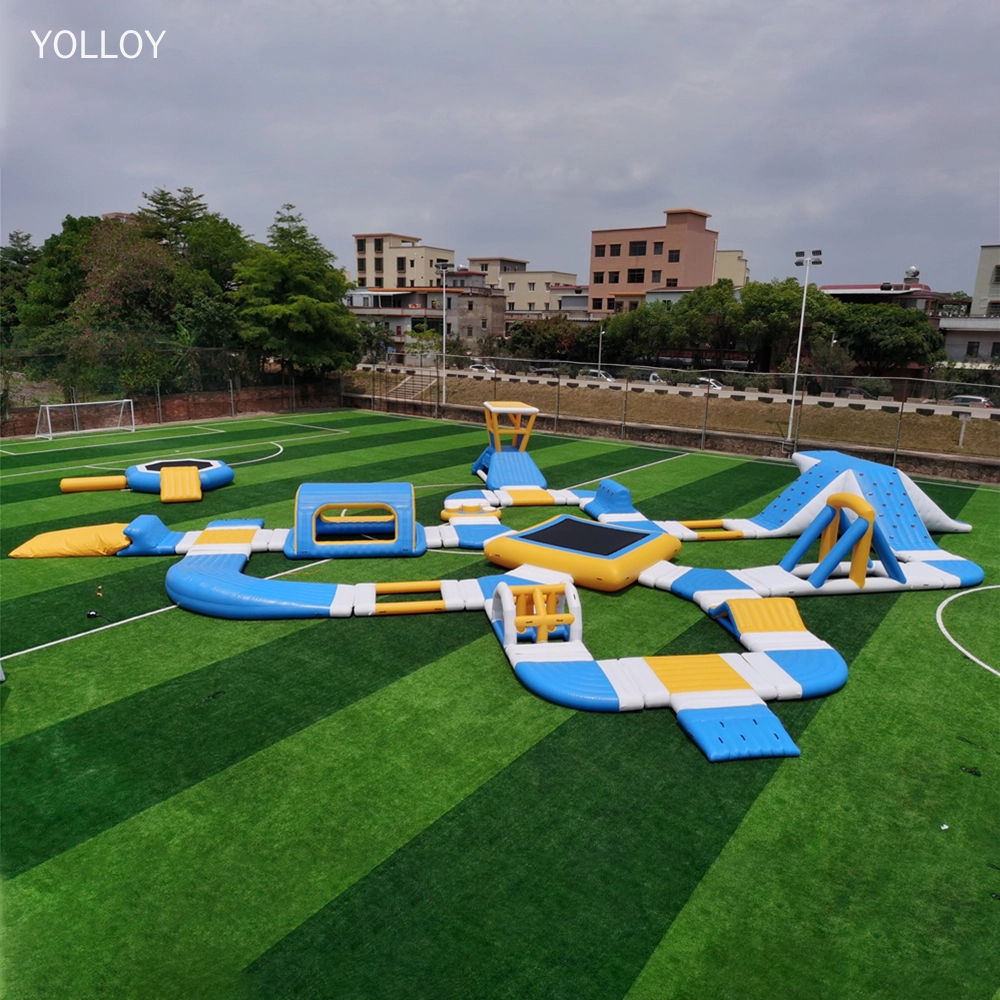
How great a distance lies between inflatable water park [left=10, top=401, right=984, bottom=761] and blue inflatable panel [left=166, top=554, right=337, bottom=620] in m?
0.03

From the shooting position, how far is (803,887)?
5.49 meters

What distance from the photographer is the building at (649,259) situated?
7456cm

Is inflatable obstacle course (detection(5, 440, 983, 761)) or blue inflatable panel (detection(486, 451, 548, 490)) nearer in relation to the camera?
inflatable obstacle course (detection(5, 440, 983, 761))

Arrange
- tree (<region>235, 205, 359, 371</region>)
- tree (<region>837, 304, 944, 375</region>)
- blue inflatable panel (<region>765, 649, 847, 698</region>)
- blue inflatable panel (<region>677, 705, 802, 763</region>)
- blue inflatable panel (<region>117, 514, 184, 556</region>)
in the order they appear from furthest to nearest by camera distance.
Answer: tree (<region>837, 304, 944, 375</region>), tree (<region>235, 205, 359, 371</region>), blue inflatable panel (<region>117, 514, 184, 556</region>), blue inflatable panel (<region>765, 649, 847, 698</region>), blue inflatable panel (<region>677, 705, 802, 763</region>)

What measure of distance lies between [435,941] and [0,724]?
17.4ft

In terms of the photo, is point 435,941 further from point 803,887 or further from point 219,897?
point 803,887

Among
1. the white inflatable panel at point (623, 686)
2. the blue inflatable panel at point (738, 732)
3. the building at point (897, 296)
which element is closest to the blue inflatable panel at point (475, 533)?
the white inflatable panel at point (623, 686)

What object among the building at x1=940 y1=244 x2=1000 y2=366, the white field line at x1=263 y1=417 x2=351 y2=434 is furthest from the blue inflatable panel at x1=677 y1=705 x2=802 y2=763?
the building at x1=940 y1=244 x2=1000 y2=366

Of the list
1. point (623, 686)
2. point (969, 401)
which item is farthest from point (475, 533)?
point (969, 401)

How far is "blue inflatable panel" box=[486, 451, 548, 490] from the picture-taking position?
58.2ft

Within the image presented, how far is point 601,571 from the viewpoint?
1115 cm

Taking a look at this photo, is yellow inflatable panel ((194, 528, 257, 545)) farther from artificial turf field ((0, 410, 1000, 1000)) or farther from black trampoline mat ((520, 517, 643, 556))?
black trampoline mat ((520, 517, 643, 556))

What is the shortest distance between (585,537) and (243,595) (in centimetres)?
536

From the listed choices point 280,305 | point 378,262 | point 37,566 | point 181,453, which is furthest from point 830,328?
point 378,262
